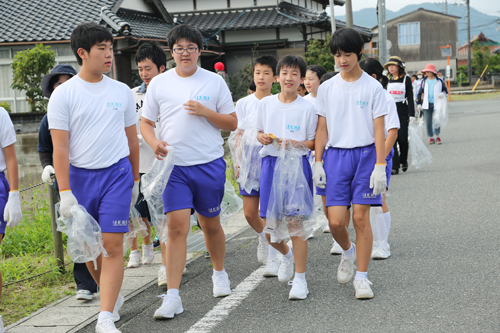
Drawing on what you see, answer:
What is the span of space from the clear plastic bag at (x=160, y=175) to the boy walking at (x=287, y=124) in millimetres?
816

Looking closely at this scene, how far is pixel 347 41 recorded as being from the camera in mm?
4246

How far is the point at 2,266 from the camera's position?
5.80 metres

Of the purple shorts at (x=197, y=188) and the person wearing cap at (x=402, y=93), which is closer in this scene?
the purple shorts at (x=197, y=188)

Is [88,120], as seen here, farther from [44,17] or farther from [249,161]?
[44,17]

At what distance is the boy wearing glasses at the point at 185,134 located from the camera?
13.7ft

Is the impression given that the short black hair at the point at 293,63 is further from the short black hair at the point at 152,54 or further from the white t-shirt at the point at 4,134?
the white t-shirt at the point at 4,134

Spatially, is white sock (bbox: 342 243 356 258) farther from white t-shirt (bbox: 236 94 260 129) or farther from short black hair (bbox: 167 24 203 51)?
short black hair (bbox: 167 24 203 51)

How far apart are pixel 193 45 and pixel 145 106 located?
62cm

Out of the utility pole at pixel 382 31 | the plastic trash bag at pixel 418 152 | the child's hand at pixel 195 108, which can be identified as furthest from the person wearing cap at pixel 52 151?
the utility pole at pixel 382 31

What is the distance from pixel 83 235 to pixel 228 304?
1333 mm

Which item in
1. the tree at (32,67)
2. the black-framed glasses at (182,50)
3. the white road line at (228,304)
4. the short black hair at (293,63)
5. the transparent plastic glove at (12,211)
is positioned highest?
the tree at (32,67)

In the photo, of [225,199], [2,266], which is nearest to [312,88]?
[225,199]

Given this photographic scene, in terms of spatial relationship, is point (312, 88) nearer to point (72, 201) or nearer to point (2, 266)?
point (72, 201)

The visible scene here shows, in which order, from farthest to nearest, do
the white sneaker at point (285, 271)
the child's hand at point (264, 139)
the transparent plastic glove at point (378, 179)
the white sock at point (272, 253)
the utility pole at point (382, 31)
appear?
the utility pole at point (382, 31) < the white sock at point (272, 253) < the white sneaker at point (285, 271) < the child's hand at point (264, 139) < the transparent plastic glove at point (378, 179)
